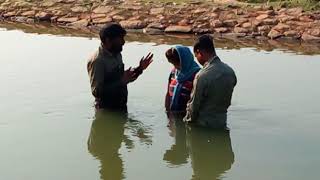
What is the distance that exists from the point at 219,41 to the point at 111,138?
8438 millimetres

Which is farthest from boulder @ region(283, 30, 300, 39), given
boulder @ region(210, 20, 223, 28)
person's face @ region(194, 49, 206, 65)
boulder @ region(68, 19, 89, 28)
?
person's face @ region(194, 49, 206, 65)

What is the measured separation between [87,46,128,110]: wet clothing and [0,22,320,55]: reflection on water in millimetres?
6707

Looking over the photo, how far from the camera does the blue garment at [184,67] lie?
7.22 m

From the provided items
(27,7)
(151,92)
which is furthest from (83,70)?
(27,7)

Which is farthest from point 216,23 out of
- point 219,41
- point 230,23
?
point 219,41

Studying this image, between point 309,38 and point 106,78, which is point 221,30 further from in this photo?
point 106,78

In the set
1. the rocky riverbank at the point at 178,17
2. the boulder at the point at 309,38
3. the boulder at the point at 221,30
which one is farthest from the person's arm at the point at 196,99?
the boulder at the point at 221,30

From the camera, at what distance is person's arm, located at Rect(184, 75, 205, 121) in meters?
6.78

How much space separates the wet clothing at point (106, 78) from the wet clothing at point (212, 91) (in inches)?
46.0

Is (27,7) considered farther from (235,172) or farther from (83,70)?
(235,172)

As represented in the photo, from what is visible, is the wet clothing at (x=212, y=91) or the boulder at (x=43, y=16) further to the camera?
the boulder at (x=43, y=16)

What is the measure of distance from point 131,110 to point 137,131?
982 mm

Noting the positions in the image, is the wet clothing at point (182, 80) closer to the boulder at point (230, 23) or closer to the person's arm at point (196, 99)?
the person's arm at point (196, 99)

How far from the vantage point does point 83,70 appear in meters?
11.2
